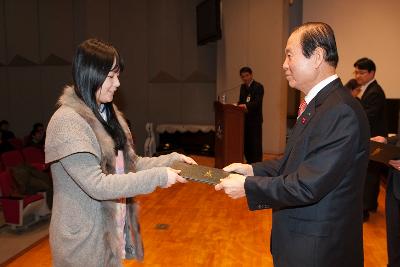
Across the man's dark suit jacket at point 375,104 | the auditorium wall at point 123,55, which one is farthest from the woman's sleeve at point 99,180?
the auditorium wall at point 123,55

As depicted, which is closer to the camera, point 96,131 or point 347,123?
point 347,123

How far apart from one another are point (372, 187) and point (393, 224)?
5.78 ft

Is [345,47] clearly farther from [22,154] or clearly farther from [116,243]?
[116,243]

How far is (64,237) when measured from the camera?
1517mm

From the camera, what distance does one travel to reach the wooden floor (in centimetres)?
337

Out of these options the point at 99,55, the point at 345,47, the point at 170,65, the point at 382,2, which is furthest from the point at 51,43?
the point at 99,55

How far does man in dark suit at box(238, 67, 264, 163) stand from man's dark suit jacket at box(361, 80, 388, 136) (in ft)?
6.66

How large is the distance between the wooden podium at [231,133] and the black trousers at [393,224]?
313 cm

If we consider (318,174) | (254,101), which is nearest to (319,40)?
(318,174)

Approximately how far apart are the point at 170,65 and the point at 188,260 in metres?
6.36

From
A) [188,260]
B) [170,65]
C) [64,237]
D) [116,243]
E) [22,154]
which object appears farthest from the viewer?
[170,65]

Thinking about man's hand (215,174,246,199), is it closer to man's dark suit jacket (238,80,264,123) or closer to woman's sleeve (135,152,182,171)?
woman's sleeve (135,152,182,171)

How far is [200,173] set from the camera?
1758mm

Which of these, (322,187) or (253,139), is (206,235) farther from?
(322,187)
